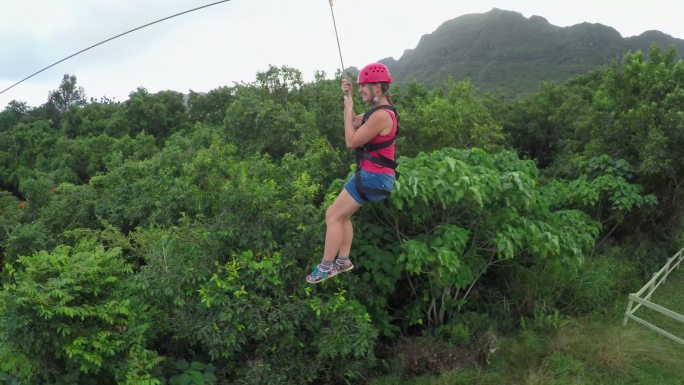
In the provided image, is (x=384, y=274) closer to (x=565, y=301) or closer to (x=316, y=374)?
(x=316, y=374)

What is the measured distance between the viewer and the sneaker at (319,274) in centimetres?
414

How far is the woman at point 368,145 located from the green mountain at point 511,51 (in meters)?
46.5

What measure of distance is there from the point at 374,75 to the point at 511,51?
77.4 metres

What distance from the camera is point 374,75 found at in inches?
141

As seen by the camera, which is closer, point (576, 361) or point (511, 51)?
point (576, 361)

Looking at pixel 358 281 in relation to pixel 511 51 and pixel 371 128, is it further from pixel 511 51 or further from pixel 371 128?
pixel 511 51

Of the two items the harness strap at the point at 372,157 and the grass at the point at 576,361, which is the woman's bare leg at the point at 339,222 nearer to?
the harness strap at the point at 372,157

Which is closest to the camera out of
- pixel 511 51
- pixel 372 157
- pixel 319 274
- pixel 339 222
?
pixel 372 157

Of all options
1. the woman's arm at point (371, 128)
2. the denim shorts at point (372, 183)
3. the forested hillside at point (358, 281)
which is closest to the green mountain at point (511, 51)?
the forested hillside at point (358, 281)

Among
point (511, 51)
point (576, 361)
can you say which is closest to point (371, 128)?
point (576, 361)

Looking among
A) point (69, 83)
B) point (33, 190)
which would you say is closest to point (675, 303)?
point (33, 190)

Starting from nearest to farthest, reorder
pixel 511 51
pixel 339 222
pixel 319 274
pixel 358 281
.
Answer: pixel 339 222, pixel 319 274, pixel 358 281, pixel 511 51

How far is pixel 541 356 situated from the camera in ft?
16.5

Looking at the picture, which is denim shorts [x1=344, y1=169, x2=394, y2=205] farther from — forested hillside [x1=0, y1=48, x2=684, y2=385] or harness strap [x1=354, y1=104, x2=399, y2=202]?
forested hillside [x1=0, y1=48, x2=684, y2=385]
